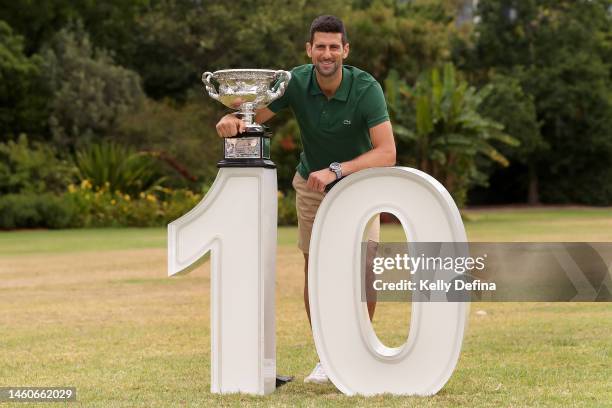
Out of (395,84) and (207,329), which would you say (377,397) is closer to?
(207,329)

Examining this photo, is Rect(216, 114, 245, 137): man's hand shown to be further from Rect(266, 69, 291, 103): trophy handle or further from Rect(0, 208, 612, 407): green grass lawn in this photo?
Rect(0, 208, 612, 407): green grass lawn

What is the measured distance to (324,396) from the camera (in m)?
5.73

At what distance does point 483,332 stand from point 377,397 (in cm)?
330

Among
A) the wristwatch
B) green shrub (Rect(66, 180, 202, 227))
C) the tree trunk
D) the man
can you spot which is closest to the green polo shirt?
the man

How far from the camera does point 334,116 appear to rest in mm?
5973

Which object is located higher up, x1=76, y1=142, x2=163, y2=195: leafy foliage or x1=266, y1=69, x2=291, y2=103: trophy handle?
x1=266, y1=69, x2=291, y2=103: trophy handle

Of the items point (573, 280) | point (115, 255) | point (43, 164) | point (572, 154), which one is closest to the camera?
point (573, 280)

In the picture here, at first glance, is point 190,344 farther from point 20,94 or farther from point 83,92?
point 20,94

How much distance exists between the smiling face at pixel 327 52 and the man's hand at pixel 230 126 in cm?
53

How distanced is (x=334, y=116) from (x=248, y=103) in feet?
1.59

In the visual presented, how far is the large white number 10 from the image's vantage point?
571 cm

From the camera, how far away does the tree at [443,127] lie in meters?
28.9

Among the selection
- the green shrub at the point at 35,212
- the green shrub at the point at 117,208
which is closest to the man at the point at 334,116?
the green shrub at the point at 35,212

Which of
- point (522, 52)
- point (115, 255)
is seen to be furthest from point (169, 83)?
point (115, 255)
